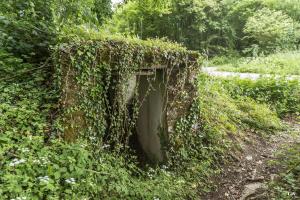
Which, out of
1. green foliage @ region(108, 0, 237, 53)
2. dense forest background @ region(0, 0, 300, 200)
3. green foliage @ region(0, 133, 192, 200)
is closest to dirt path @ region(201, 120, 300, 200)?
dense forest background @ region(0, 0, 300, 200)

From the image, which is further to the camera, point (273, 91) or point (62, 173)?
point (273, 91)

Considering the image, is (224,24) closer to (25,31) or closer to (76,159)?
(25,31)

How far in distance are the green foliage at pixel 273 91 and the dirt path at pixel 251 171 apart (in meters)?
1.78

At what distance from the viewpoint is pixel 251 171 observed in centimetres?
535

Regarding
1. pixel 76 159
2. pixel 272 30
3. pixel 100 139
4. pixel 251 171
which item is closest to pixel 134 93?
pixel 100 139

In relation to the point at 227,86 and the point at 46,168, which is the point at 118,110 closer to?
the point at 46,168

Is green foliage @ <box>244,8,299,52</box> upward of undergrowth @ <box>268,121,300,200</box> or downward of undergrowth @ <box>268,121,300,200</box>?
upward

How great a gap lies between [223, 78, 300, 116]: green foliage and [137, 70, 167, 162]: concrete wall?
12.5ft

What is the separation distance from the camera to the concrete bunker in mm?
3633

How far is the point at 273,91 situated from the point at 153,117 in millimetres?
4991

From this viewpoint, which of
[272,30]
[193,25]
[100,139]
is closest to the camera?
[100,139]

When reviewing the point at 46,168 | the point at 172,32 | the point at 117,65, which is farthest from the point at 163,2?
the point at 172,32

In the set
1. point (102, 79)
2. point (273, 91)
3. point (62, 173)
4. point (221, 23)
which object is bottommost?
point (62, 173)

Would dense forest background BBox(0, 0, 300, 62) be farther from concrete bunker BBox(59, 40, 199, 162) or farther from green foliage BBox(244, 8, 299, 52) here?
concrete bunker BBox(59, 40, 199, 162)
